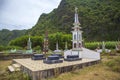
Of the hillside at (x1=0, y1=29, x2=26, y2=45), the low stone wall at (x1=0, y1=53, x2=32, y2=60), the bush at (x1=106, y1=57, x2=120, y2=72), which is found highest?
the hillside at (x1=0, y1=29, x2=26, y2=45)

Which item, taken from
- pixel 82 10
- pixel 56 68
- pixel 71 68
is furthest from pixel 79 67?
pixel 82 10

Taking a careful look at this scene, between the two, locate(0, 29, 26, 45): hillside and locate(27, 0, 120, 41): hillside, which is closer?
locate(27, 0, 120, 41): hillside

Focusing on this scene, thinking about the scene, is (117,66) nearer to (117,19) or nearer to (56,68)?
(56,68)

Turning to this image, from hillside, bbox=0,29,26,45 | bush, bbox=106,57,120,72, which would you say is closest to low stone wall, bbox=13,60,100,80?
bush, bbox=106,57,120,72

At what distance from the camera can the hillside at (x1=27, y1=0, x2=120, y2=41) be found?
73375 millimetres

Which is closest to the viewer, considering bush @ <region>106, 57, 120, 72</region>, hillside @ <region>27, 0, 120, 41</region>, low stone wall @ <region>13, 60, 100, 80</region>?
low stone wall @ <region>13, 60, 100, 80</region>

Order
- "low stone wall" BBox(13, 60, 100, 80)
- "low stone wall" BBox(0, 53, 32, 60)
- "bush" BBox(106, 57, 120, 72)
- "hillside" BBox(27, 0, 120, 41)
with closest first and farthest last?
"low stone wall" BBox(13, 60, 100, 80) < "bush" BBox(106, 57, 120, 72) < "low stone wall" BBox(0, 53, 32, 60) < "hillside" BBox(27, 0, 120, 41)

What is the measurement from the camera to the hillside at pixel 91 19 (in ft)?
241

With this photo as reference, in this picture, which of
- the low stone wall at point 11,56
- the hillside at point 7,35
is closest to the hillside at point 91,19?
the hillside at point 7,35

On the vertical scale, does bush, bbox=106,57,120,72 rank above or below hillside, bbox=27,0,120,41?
below

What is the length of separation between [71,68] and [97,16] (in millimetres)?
69223

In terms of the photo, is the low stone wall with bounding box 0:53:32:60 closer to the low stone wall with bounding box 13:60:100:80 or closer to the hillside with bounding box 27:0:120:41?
the low stone wall with bounding box 13:60:100:80

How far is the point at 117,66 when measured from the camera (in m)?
16.7

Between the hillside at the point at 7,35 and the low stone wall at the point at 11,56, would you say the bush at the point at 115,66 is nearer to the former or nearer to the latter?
the low stone wall at the point at 11,56
